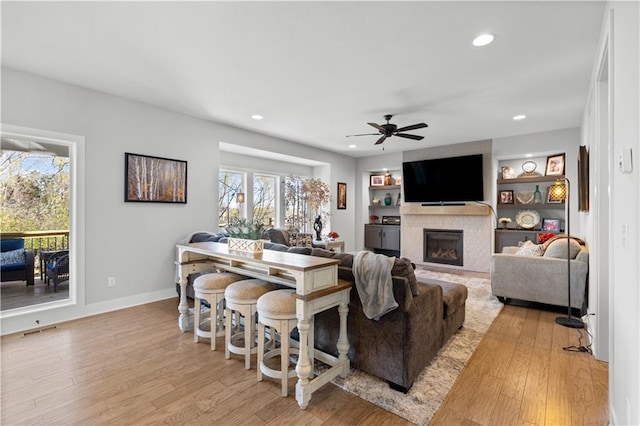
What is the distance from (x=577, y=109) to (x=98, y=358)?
6255 mm

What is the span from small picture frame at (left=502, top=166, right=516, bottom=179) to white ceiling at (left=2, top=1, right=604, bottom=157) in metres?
1.82

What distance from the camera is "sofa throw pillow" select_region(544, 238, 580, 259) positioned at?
11.5ft

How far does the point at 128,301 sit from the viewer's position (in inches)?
149

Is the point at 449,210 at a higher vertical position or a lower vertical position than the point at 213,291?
higher

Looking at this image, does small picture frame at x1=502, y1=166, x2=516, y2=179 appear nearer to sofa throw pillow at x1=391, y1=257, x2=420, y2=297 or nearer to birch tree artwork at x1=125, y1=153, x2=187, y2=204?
sofa throw pillow at x1=391, y1=257, x2=420, y2=297

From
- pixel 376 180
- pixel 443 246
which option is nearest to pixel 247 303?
pixel 443 246

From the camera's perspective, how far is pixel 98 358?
8.16ft

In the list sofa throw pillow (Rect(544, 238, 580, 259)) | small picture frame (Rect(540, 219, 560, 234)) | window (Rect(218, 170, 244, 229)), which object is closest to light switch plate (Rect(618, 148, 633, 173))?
sofa throw pillow (Rect(544, 238, 580, 259))

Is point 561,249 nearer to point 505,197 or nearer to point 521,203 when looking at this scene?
point 521,203

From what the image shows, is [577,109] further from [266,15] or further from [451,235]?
[266,15]

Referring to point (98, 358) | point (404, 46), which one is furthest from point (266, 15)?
point (98, 358)

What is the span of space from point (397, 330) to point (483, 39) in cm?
238

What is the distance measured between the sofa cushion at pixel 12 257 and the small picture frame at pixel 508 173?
26.2 feet

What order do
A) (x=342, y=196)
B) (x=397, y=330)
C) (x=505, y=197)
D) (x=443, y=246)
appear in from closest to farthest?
1. (x=397, y=330)
2. (x=505, y=197)
3. (x=443, y=246)
4. (x=342, y=196)
